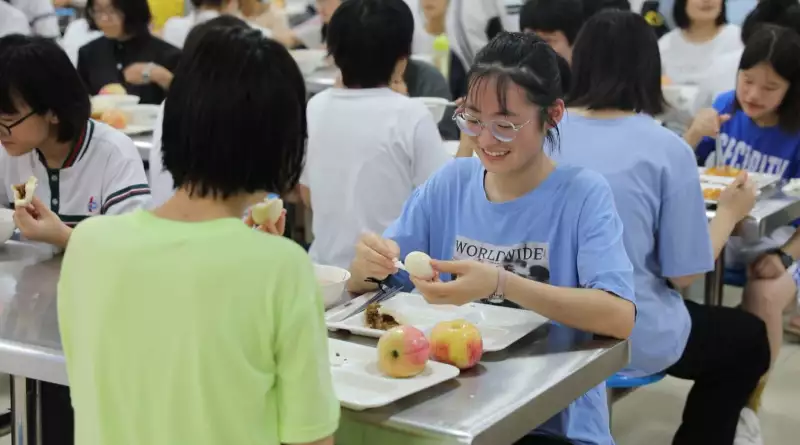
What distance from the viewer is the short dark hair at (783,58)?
2.99 m

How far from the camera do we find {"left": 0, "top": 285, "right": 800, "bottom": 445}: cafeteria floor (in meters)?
3.01

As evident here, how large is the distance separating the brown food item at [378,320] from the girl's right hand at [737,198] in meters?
1.25

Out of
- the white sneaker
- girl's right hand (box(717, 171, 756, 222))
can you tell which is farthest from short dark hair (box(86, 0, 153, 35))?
the white sneaker

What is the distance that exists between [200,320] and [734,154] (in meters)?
2.51

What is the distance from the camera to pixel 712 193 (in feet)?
9.09

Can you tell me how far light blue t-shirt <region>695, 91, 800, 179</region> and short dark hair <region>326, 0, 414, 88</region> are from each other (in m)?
1.18

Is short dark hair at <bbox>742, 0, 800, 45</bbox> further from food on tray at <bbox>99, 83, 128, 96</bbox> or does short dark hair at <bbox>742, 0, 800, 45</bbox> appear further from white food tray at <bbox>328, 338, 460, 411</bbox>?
white food tray at <bbox>328, 338, 460, 411</bbox>

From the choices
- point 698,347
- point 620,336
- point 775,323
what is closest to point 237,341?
point 620,336

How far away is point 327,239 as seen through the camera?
9.27 ft

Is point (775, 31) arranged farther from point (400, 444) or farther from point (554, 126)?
point (400, 444)

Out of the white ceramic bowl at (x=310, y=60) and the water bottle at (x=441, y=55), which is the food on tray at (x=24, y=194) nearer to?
the water bottle at (x=441, y=55)

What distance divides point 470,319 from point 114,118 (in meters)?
2.27

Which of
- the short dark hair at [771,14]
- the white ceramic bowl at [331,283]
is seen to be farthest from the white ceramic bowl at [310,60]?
the white ceramic bowl at [331,283]

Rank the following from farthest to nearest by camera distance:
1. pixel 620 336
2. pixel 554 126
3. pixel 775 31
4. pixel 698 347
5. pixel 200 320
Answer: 1. pixel 775 31
2. pixel 698 347
3. pixel 554 126
4. pixel 620 336
5. pixel 200 320
